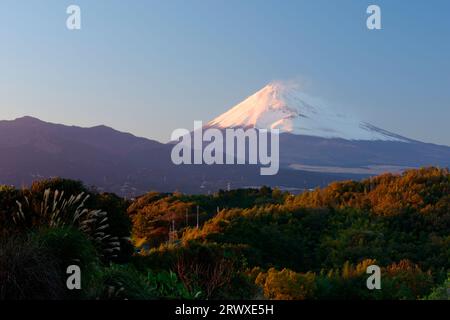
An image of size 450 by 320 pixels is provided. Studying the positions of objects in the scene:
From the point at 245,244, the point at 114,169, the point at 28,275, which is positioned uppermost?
the point at 114,169

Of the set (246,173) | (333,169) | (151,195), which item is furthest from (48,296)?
(333,169)

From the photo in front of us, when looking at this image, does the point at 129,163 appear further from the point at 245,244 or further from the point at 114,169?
the point at 245,244

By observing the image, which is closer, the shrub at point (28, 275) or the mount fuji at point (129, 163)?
the shrub at point (28, 275)

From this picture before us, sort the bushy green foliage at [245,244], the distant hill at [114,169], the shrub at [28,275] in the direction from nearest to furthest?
the shrub at [28,275] < the bushy green foliage at [245,244] < the distant hill at [114,169]

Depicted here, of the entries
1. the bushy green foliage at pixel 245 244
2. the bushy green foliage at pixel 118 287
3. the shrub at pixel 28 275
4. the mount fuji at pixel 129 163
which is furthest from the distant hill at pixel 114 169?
the shrub at pixel 28 275

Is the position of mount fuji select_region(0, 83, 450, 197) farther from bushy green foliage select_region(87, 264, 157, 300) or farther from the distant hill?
bushy green foliage select_region(87, 264, 157, 300)

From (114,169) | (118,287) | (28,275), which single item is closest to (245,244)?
(118,287)

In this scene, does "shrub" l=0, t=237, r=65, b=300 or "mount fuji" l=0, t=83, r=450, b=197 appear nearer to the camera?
"shrub" l=0, t=237, r=65, b=300

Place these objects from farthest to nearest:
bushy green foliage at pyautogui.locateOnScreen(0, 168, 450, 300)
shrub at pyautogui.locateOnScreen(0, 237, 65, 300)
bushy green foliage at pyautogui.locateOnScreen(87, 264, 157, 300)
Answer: bushy green foliage at pyautogui.locateOnScreen(0, 168, 450, 300)
bushy green foliage at pyautogui.locateOnScreen(87, 264, 157, 300)
shrub at pyautogui.locateOnScreen(0, 237, 65, 300)

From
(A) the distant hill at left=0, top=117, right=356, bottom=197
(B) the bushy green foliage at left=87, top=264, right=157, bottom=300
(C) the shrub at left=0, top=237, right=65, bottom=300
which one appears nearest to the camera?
(C) the shrub at left=0, top=237, right=65, bottom=300

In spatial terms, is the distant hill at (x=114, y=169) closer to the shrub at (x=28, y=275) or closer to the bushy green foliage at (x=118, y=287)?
the bushy green foliage at (x=118, y=287)

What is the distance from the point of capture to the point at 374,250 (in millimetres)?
27422

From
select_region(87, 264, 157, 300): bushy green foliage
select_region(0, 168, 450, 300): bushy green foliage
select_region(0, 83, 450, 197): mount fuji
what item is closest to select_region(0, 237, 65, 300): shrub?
select_region(0, 168, 450, 300): bushy green foliage
